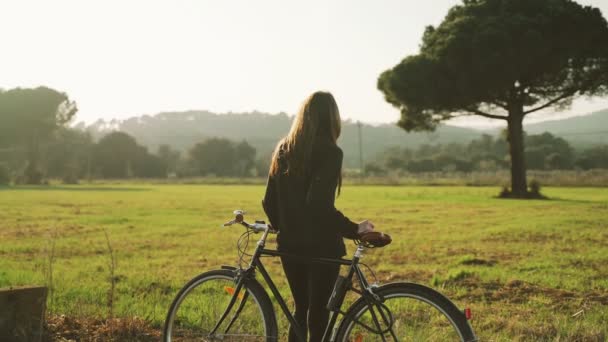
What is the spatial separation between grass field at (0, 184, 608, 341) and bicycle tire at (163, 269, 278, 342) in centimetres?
165

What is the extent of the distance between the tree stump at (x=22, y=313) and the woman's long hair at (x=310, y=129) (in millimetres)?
2533

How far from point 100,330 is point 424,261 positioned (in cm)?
742

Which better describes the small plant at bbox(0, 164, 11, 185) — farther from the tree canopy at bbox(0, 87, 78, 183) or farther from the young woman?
the young woman

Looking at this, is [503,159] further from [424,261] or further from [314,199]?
[314,199]

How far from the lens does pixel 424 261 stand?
38.4ft

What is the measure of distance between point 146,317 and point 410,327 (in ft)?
10.2

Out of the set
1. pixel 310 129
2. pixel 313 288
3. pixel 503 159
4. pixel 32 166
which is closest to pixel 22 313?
pixel 313 288

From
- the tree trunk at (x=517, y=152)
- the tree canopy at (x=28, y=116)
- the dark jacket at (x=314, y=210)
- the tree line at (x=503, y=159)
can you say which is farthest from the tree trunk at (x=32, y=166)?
the dark jacket at (x=314, y=210)

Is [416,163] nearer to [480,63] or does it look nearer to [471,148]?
[471,148]

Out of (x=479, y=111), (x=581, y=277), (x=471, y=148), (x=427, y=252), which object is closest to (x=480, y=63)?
(x=479, y=111)

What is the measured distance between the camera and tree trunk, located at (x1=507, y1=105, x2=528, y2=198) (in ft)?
107

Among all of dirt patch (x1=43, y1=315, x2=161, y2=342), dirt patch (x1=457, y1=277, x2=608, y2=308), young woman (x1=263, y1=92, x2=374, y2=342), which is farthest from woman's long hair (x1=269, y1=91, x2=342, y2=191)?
dirt patch (x1=457, y1=277, x2=608, y2=308)

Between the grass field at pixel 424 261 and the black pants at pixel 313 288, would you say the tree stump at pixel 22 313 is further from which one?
the black pants at pixel 313 288

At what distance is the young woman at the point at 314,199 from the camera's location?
4.10 metres
